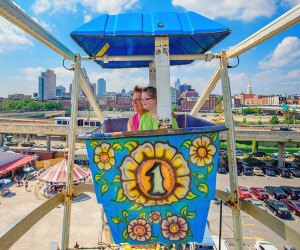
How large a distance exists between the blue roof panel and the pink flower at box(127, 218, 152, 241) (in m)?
2.17

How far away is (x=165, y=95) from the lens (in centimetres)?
304

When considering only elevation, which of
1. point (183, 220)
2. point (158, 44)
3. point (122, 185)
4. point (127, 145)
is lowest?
point (183, 220)

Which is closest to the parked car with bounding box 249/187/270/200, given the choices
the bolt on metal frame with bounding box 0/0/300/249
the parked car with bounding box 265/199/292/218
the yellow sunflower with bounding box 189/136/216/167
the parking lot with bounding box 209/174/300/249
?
the parked car with bounding box 265/199/292/218

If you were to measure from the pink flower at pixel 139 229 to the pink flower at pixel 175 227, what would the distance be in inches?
7.4

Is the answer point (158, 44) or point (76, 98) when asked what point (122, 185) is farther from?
point (158, 44)

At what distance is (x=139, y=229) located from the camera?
3.12 metres

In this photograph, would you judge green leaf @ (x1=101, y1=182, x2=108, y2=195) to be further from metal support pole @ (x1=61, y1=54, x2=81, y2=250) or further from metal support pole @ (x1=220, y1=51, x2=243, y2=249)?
metal support pole @ (x1=220, y1=51, x2=243, y2=249)

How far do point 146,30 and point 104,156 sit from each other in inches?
59.7

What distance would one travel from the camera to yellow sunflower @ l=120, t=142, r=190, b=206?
112 inches

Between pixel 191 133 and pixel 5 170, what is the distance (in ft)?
85.0

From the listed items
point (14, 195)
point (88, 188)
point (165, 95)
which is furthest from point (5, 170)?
point (165, 95)

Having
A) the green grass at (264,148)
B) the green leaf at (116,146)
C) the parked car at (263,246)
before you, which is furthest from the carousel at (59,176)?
the green grass at (264,148)

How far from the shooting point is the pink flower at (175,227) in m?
3.10

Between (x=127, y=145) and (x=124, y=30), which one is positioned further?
(x=124, y=30)
